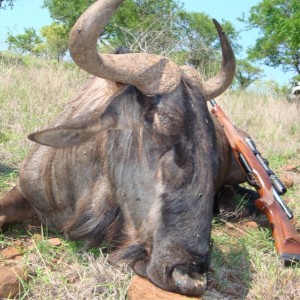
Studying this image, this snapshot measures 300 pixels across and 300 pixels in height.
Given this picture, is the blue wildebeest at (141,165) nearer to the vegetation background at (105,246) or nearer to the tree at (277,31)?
the vegetation background at (105,246)

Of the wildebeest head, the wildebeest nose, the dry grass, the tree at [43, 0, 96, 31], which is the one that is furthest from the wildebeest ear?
the tree at [43, 0, 96, 31]

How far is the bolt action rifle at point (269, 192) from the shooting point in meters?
3.46

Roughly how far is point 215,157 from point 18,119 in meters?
4.29

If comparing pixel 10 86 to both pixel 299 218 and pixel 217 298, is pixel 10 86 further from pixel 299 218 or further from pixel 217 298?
pixel 217 298

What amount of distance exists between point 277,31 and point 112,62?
70.2 feet

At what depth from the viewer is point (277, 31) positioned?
74.5 feet

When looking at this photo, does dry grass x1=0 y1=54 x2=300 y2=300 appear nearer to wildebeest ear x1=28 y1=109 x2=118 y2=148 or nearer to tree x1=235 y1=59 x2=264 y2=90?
wildebeest ear x1=28 y1=109 x2=118 y2=148

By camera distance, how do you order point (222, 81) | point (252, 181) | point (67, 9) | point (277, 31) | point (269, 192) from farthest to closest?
1. point (67, 9)
2. point (277, 31)
3. point (252, 181)
4. point (269, 192)
5. point (222, 81)

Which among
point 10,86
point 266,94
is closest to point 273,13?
point 266,94

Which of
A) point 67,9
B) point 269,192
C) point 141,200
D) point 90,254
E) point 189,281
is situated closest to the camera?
point 189,281

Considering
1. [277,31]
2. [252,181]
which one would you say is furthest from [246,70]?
[252,181]

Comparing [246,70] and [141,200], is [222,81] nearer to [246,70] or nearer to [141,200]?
[141,200]

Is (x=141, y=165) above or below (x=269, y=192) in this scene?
above

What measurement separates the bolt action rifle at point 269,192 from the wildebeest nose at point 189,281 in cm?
107
